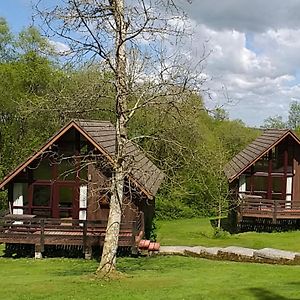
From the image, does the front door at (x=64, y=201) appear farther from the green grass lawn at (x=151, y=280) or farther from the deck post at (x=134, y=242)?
the deck post at (x=134, y=242)

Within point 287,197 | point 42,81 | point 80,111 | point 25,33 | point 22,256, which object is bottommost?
point 22,256

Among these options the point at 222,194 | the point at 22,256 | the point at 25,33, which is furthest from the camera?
the point at 25,33

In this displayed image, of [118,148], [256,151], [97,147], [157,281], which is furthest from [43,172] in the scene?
[256,151]

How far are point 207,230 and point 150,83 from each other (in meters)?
17.9

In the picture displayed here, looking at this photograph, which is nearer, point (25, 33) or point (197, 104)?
point (197, 104)

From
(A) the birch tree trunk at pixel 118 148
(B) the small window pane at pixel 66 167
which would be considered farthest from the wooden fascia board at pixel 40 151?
(A) the birch tree trunk at pixel 118 148

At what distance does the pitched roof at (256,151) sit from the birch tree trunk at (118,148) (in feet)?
51.3

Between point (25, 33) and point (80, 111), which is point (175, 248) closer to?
point (80, 111)

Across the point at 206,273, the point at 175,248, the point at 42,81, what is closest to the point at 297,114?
the point at 42,81

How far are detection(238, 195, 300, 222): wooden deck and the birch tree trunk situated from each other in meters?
15.1

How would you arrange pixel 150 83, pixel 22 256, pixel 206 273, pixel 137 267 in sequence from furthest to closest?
pixel 22 256
pixel 137 267
pixel 206 273
pixel 150 83

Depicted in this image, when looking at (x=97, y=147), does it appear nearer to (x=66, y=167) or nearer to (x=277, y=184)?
(x=66, y=167)

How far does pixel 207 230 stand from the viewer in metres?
29.5

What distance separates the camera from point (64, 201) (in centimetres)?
2141
